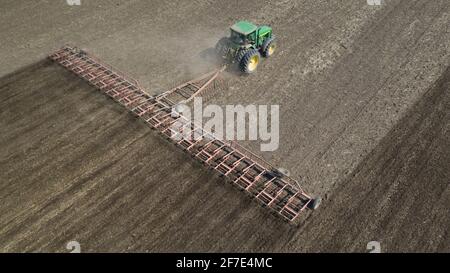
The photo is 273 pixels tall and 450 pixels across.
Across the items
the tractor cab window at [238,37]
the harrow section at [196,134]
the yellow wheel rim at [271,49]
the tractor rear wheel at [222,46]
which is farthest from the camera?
the yellow wheel rim at [271,49]

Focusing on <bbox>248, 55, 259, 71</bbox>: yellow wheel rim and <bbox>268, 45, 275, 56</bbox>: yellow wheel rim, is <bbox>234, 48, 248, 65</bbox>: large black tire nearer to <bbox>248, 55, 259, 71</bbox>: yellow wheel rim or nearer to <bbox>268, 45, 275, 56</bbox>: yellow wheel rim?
<bbox>248, 55, 259, 71</bbox>: yellow wheel rim

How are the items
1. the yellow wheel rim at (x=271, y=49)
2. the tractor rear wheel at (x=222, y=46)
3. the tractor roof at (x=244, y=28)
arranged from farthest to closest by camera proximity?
the yellow wheel rim at (x=271, y=49)
the tractor rear wheel at (x=222, y=46)
the tractor roof at (x=244, y=28)

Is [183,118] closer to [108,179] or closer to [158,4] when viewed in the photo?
[108,179]

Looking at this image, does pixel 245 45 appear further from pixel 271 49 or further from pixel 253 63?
pixel 271 49

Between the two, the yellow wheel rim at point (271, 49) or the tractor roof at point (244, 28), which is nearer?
the tractor roof at point (244, 28)

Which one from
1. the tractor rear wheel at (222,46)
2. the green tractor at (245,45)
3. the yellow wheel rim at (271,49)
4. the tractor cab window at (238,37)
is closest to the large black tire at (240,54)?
the green tractor at (245,45)

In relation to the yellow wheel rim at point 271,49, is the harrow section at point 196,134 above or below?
below

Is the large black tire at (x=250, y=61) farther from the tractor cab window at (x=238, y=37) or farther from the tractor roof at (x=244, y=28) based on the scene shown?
the tractor roof at (x=244, y=28)
